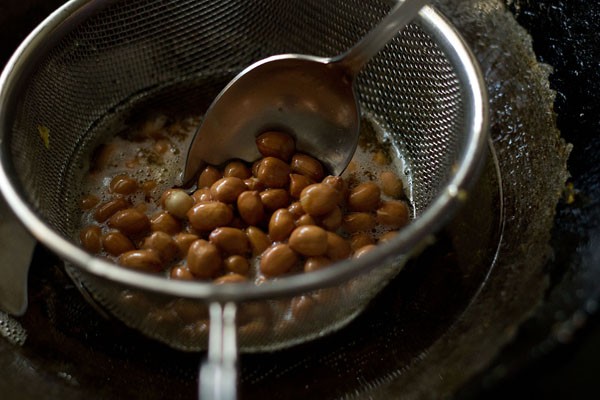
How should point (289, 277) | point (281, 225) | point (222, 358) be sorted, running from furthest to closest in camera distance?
point (281, 225) → point (289, 277) → point (222, 358)

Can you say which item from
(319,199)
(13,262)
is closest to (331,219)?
(319,199)

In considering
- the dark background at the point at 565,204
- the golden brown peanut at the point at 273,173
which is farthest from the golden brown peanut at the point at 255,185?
the dark background at the point at 565,204

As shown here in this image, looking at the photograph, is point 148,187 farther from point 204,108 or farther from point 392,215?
point 392,215

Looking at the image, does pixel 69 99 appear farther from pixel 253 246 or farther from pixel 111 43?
pixel 253 246

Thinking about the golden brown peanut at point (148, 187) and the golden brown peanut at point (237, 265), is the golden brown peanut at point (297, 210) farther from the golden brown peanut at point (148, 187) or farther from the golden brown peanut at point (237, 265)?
the golden brown peanut at point (148, 187)

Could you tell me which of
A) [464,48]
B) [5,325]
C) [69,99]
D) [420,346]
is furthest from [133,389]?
[464,48]

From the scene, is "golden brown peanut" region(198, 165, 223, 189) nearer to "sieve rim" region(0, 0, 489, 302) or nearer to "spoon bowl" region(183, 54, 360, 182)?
"spoon bowl" region(183, 54, 360, 182)
